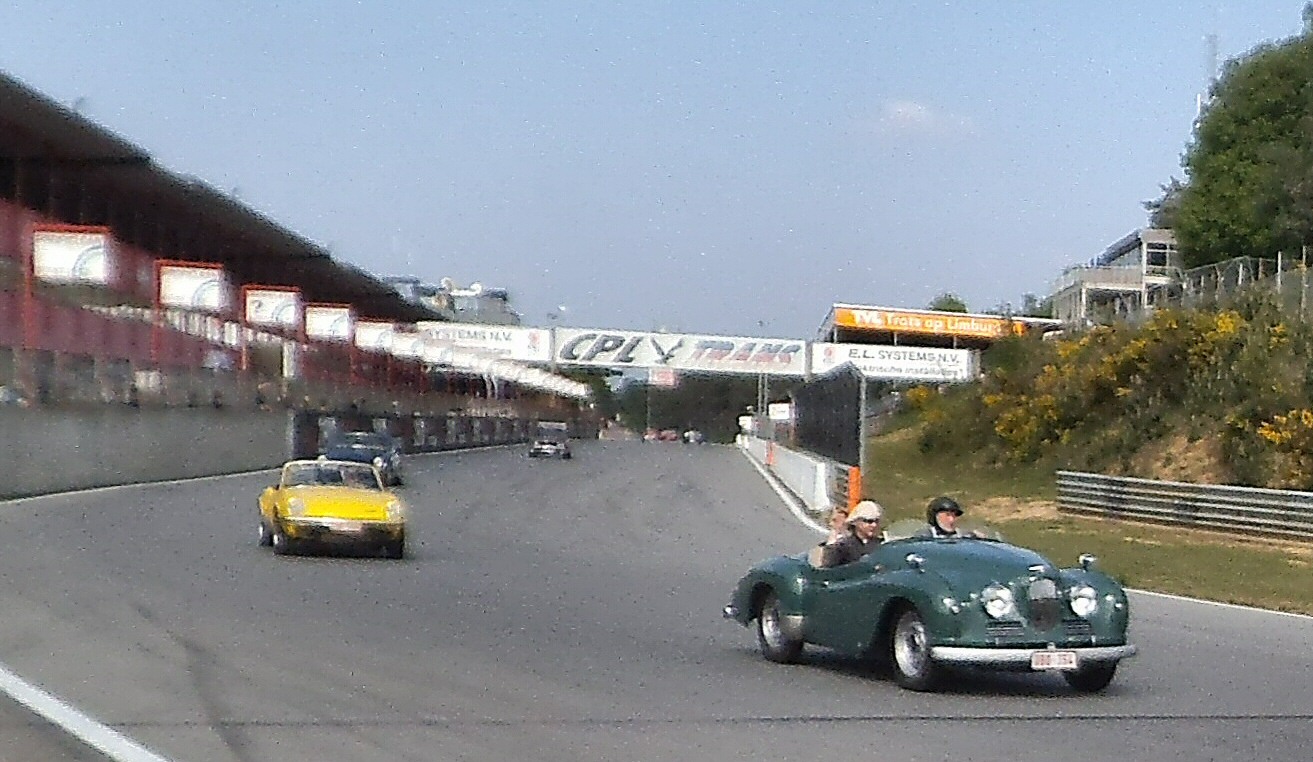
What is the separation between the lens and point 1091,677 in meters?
12.7

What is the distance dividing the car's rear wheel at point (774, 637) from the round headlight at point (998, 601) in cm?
242

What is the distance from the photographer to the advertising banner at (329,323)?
74250 millimetres

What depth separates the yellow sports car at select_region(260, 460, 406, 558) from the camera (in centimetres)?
2461

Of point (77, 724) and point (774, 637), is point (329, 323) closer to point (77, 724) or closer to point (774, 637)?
point (774, 637)

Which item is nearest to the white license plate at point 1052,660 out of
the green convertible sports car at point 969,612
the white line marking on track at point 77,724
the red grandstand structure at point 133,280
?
the green convertible sports car at point 969,612

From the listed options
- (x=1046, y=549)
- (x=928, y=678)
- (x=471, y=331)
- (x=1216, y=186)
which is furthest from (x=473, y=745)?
(x=471, y=331)

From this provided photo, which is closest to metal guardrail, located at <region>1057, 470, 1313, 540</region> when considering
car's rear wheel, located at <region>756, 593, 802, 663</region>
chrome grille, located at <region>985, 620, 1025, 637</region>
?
car's rear wheel, located at <region>756, 593, 802, 663</region>

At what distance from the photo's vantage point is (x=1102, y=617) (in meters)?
12.4

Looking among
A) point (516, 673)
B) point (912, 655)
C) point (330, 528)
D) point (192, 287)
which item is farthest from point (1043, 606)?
point (192, 287)

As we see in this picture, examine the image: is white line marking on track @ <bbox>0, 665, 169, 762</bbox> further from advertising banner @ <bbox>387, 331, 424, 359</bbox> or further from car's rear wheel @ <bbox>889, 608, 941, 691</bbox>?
advertising banner @ <bbox>387, 331, 424, 359</bbox>

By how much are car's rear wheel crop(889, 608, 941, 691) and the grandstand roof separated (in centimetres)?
3425

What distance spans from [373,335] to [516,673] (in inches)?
2826

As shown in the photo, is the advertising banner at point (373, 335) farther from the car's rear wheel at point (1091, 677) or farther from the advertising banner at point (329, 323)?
the car's rear wheel at point (1091, 677)

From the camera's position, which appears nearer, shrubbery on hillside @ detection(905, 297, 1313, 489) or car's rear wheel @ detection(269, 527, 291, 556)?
car's rear wheel @ detection(269, 527, 291, 556)
